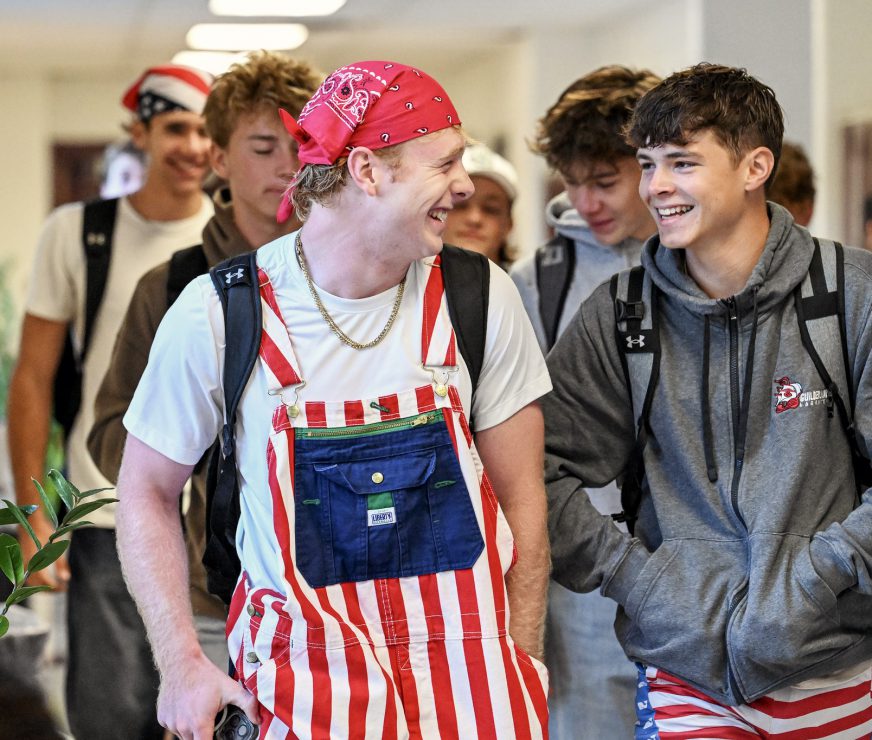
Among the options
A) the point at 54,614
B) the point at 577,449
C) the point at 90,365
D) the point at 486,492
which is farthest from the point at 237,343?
the point at 54,614

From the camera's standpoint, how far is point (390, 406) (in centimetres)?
193

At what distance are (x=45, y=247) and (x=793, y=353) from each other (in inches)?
80.0

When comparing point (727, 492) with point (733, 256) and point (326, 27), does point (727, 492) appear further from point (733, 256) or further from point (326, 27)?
point (326, 27)

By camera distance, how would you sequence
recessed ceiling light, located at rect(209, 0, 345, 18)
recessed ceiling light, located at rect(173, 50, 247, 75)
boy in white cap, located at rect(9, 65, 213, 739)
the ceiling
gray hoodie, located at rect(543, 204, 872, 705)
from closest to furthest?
gray hoodie, located at rect(543, 204, 872, 705) → boy in white cap, located at rect(9, 65, 213, 739) → recessed ceiling light, located at rect(209, 0, 345, 18) → the ceiling → recessed ceiling light, located at rect(173, 50, 247, 75)

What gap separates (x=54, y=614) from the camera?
6.53 meters

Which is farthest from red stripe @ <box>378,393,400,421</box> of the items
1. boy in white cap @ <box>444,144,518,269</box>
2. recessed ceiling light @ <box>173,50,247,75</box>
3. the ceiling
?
recessed ceiling light @ <box>173,50,247,75</box>

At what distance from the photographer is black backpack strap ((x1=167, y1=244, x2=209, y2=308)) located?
8.77 ft

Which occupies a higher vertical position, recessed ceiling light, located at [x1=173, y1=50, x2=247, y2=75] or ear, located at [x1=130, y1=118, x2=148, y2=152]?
recessed ceiling light, located at [x1=173, y1=50, x2=247, y2=75]

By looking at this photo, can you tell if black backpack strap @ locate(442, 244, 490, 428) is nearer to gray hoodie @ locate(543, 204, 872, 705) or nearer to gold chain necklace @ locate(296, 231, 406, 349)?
gold chain necklace @ locate(296, 231, 406, 349)

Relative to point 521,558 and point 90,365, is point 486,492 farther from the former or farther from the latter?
point 90,365

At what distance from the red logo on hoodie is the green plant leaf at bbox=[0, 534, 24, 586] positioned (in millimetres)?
1230

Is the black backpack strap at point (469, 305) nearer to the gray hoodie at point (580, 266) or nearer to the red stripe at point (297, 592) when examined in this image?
the red stripe at point (297, 592)

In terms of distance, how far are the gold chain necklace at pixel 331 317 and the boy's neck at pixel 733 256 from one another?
56 cm

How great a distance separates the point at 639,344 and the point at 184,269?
3.29 ft
